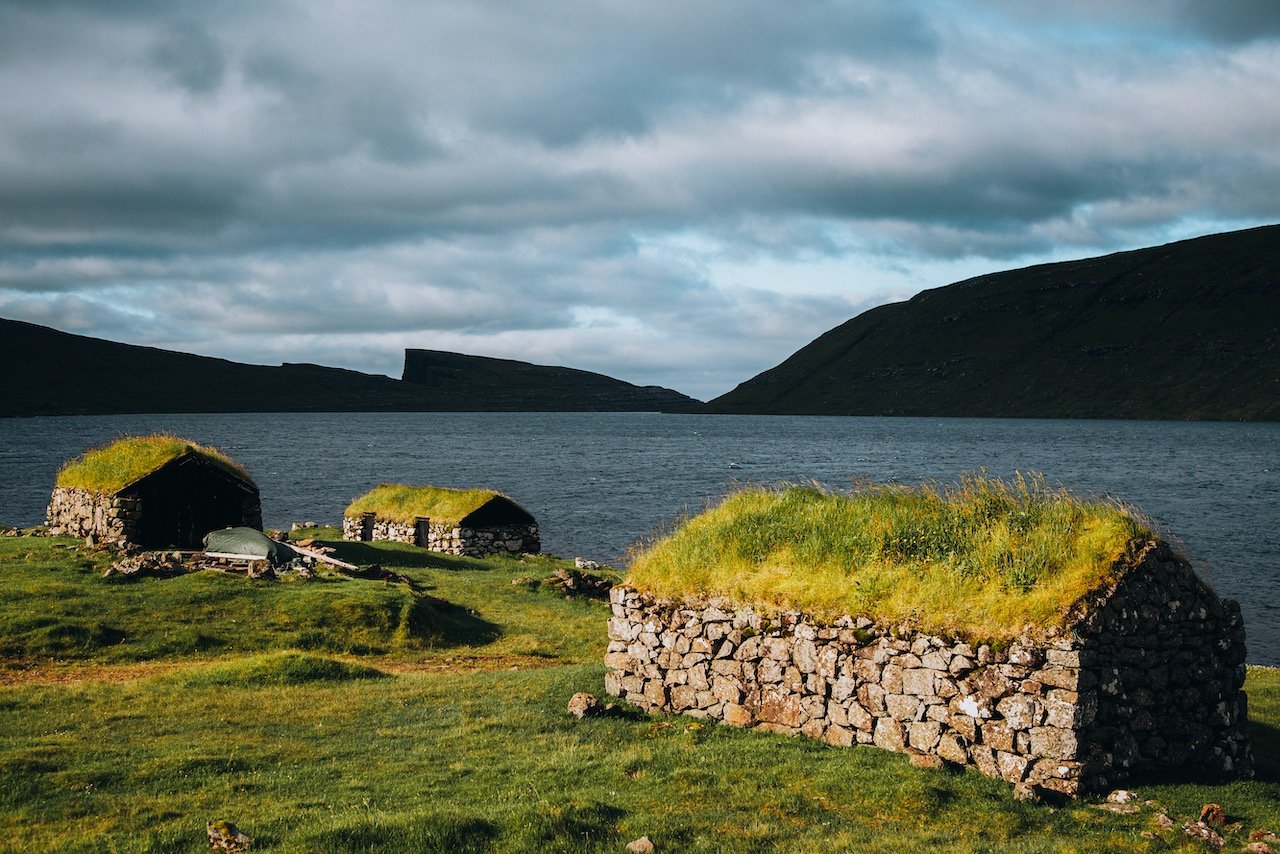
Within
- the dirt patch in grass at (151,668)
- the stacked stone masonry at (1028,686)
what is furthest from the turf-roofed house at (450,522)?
the stacked stone masonry at (1028,686)

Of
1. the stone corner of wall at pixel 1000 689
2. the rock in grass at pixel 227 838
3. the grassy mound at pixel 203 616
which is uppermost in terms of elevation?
the stone corner of wall at pixel 1000 689

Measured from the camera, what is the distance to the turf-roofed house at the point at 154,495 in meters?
37.1

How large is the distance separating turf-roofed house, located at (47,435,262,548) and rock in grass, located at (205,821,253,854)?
28839 millimetres

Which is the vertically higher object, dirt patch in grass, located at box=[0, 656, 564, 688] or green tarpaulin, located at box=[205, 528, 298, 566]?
green tarpaulin, located at box=[205, 528, 298, 566]

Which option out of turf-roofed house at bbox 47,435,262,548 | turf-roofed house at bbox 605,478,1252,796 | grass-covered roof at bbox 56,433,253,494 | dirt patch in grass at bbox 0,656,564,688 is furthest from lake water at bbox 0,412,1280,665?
grass-covered roof at bbox 56,433,253,494

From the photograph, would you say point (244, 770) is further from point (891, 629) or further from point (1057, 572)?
point (1057, 572)

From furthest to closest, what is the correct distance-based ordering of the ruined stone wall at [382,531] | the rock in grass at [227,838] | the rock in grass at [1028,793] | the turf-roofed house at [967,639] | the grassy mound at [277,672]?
1. the ruined stone wall at [382,531]
2. the grassy mound at [277,672]
3. the turf-roofed house at [967,639]
4. the rock in grass at [1028,793]
5. the rock in grass at [227,838]

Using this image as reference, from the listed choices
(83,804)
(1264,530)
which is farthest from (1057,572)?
(1264,530)

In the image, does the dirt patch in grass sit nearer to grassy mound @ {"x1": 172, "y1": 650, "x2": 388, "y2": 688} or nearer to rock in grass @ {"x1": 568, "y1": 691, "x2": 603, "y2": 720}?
grassy mound @ {"x1": 172, "y1": 650, "x2": 388, "y2": 688}

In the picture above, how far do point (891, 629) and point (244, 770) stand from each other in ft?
33.8

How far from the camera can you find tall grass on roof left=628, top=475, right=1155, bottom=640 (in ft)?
47.0

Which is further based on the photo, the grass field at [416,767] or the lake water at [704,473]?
the lake water at [704,473]

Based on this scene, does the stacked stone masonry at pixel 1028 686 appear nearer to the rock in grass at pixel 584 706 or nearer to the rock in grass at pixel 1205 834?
the rock in grass at pixel 1205 834

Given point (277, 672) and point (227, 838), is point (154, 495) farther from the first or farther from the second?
point (227, 838)
